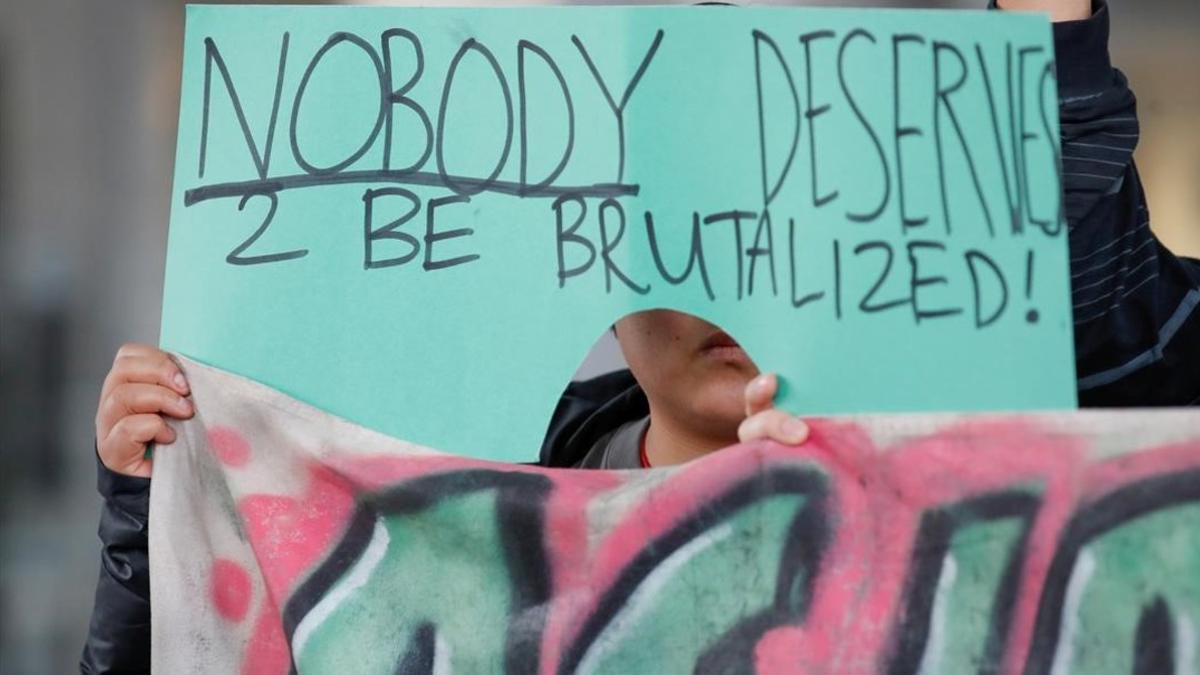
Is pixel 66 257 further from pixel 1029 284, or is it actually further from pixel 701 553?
pixel 1029 284

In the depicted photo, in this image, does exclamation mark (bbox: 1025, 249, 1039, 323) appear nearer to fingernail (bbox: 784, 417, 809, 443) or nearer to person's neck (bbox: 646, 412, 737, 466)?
fingernail (bbox: 784, 417, 809, 443)

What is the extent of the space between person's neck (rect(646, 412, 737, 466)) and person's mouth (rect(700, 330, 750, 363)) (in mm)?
106

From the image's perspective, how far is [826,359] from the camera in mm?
1184

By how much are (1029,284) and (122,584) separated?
0.85 metres

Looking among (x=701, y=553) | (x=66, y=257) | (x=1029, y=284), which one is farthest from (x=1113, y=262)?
(x=66, y=257)

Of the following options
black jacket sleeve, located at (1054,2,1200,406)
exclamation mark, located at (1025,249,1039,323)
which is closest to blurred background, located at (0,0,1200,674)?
black jacket sleeve, located at (1054,2,1200,406)

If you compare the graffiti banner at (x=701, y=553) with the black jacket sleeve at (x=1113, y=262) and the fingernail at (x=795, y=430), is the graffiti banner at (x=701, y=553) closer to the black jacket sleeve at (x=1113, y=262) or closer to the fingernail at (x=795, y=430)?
the fingernail at (x=795, y=430)

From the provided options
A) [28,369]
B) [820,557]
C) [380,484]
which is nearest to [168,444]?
[380,484]

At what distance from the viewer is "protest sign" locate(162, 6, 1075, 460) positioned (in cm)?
119

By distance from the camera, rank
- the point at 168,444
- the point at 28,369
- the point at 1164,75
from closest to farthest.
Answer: the point at 168,444 < the point at 1164,75 < the point at 28,369

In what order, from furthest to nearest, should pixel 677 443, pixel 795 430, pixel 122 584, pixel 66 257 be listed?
pixel 66 257, pixel 677 443, pixel 122 584, pixel 795 430

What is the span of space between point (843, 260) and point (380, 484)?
1.41 feet

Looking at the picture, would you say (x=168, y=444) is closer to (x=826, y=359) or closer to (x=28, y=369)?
(x=826, y=359)

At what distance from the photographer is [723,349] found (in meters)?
1.41
